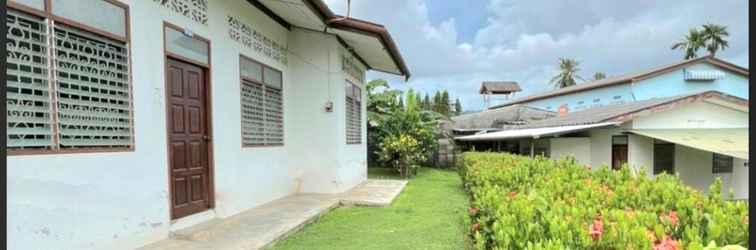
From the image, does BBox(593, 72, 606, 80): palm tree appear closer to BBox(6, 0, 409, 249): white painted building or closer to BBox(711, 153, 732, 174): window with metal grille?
BBox(711, 153, 732, 174): window with metal grille

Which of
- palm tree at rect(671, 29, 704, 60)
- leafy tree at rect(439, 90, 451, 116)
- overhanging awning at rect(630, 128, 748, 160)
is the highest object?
palm tree at rect(671, 29, 704, 60)

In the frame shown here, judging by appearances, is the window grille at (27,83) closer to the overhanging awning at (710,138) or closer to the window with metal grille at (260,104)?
the window with metal grille at (260,104)

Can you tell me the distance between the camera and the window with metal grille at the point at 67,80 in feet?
11.2

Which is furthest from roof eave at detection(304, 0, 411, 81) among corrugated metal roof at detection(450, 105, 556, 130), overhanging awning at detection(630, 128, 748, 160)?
corrugated metal roof at detection(450, 105, 556, 130)

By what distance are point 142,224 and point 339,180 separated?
481cm

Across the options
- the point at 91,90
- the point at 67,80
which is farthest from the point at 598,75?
the point at 67,80

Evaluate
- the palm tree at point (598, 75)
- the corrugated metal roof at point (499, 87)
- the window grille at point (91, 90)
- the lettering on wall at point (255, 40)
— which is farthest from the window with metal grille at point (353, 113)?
the palm tree at point (598, 75)

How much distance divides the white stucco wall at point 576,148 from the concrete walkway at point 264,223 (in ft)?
26.6

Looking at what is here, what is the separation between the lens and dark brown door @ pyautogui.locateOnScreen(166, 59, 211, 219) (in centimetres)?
534

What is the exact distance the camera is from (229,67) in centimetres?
651

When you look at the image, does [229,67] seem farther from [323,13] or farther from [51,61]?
[51,61]

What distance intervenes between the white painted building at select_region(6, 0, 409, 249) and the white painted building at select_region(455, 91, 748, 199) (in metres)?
7.85

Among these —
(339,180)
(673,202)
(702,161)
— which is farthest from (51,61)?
(702,161)

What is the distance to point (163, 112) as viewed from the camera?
16.5 ft
